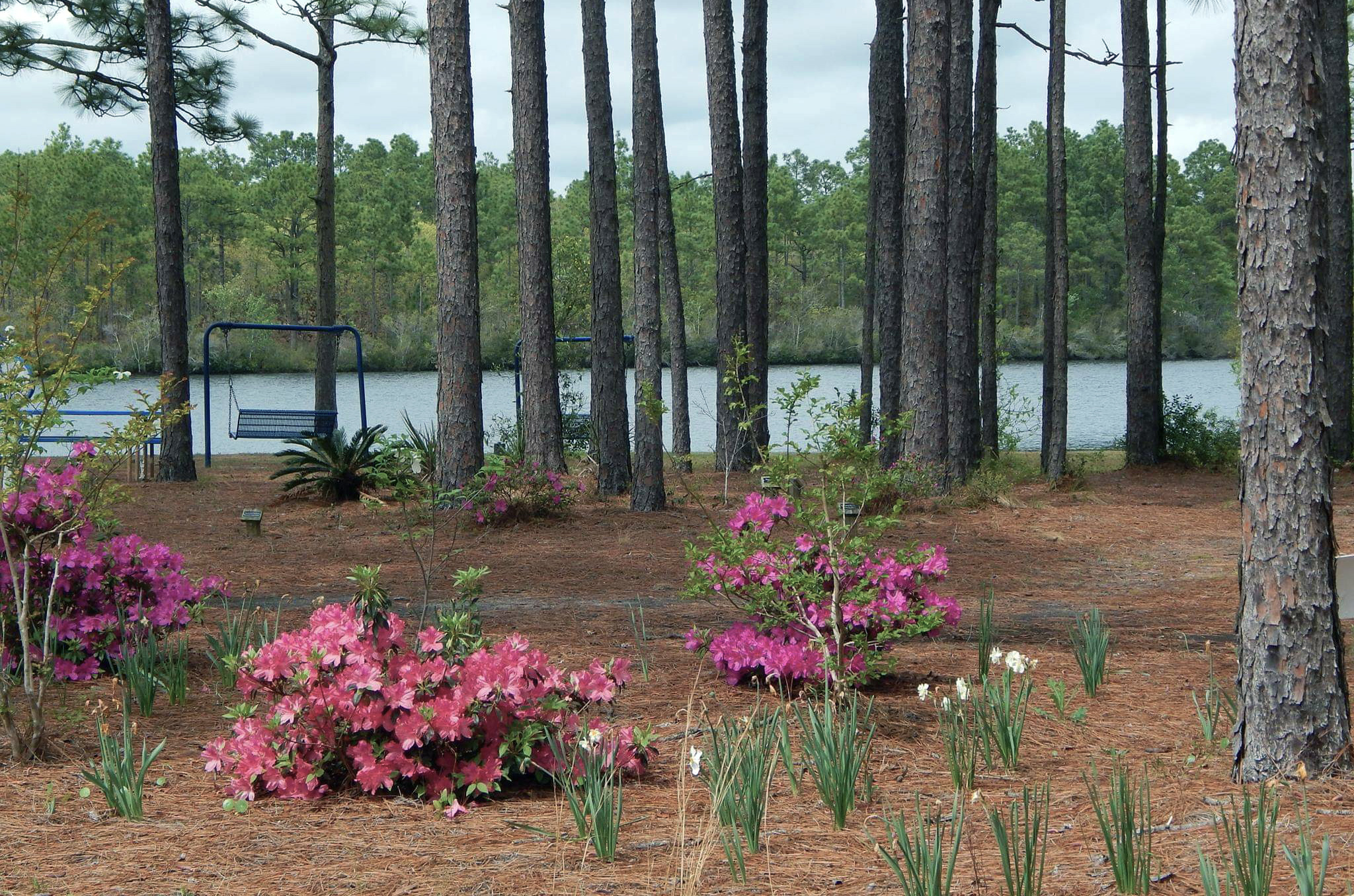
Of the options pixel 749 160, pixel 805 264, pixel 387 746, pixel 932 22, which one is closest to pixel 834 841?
pixel 387 746

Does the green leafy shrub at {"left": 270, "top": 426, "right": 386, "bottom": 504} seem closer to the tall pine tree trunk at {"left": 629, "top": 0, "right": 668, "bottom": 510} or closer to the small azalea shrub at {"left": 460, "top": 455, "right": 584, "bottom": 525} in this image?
the small azalea shrub at {"left": 460, "top": 455, "right": 584, "bottom": 525}

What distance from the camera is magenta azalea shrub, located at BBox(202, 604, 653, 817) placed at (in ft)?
10.5

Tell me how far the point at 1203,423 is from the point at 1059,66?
15.0ft

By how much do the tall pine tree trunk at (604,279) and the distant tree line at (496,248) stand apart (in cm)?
2791

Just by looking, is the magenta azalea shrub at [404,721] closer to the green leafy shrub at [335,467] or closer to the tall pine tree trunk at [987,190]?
the green leafy shrub at [335,467]

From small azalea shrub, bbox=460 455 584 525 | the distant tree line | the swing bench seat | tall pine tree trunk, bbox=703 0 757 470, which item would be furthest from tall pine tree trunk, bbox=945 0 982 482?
the distant tree line

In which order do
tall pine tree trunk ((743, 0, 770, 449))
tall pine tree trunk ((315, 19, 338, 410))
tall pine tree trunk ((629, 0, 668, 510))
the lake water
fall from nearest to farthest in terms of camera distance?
tall pine tree trunk ((629, 0, 668, 510)) < tall pine tree trunk ((743, 0, 770, 449)) < tall pine tree trunk ((315, 19, 338, 410)) < the lake water

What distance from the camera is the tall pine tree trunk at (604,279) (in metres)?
10.7

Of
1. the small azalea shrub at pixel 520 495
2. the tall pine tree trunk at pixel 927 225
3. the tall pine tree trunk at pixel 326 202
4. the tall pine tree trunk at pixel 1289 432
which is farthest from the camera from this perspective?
the tall pine tree trunk at pixel 326 202

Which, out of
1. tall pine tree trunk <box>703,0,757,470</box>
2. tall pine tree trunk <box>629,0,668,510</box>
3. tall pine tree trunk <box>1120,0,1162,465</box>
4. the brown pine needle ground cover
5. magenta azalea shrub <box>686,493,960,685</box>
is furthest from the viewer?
tall pine tree trunk <box>1120,0,1162,465</box>

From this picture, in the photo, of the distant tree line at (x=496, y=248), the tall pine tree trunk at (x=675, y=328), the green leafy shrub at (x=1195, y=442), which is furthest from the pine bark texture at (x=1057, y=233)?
the distant tree line at (x=496, y=248)

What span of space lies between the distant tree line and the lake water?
2248 millimetres

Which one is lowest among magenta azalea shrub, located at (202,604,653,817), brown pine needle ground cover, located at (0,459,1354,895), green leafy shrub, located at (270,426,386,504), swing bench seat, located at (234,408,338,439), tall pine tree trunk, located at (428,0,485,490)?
brown pine needle ground cover, located at (0,459,1354,895)

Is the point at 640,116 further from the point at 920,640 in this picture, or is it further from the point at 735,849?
the point at 735,849
